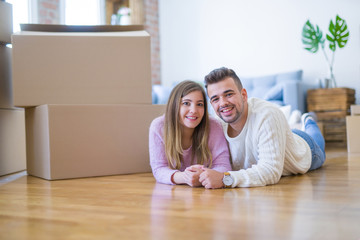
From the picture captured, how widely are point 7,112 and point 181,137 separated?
45.8 inches

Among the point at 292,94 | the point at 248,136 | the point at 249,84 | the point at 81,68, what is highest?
the point at 81,68

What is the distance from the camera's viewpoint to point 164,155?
1.82 m

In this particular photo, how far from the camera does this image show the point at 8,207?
1340 millimetres

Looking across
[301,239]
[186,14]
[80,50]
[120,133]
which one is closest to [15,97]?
[80,50]

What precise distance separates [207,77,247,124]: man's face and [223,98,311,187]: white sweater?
0.09 meters

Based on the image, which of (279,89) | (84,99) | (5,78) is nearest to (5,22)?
(5,78)

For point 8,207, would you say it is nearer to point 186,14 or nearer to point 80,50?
point 80,50

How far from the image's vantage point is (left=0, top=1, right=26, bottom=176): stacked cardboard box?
2262 mm

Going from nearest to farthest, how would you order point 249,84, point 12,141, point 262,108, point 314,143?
point 262,108 → point 314,143 → point 12,141 → point 249,84

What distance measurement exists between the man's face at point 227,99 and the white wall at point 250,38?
3.00 metres

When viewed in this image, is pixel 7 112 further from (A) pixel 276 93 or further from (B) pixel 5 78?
(A) pixel 276 93

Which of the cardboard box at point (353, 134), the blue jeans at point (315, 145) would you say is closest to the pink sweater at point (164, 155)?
the blue jeans at point (315, 145)

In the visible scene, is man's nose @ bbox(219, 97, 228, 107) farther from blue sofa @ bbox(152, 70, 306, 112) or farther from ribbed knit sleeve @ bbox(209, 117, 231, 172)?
blue sofa @ bbox(152, 70, 306, 112)

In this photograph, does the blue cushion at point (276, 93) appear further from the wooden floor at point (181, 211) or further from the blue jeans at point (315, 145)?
the wooden floor at point (181, 211)
